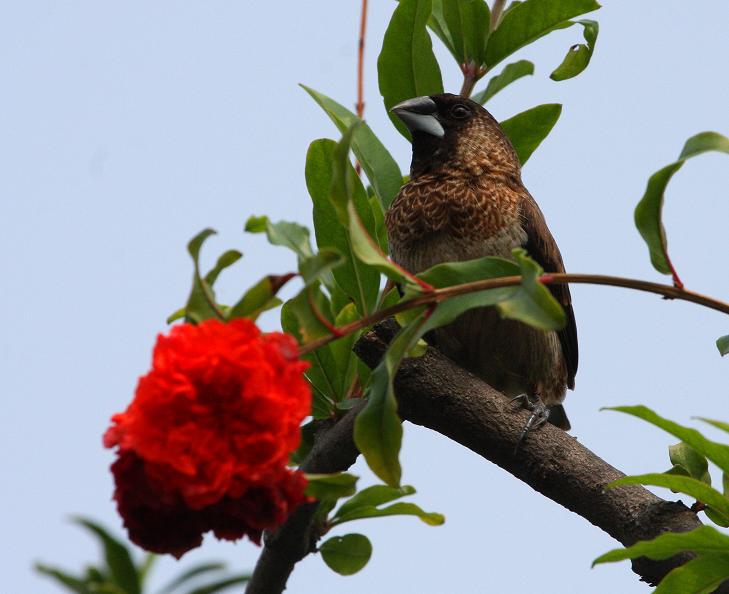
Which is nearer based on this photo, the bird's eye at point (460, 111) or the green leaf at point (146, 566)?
the green leaf at point (146, 566)

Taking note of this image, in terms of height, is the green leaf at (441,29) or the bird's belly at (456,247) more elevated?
the green leaf at (441,29)

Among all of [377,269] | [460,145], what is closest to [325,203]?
[377,269]

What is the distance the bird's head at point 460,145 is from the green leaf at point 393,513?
1.91 meters

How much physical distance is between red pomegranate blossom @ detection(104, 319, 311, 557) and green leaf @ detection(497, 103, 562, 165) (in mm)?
2009

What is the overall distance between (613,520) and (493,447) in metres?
0.32

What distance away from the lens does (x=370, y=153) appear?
2918mm

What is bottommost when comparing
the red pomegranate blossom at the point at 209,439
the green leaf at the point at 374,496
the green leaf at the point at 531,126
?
the red pomegranate blossom at the point at 209,439

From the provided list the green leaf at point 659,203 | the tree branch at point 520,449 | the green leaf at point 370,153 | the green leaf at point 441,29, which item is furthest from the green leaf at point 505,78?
the green leaf at point 659,203

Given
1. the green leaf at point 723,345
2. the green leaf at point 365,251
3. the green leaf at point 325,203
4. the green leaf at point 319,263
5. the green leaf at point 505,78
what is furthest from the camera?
the green leaf at point 505,78

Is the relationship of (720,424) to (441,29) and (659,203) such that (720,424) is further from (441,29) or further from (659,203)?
(441,29)

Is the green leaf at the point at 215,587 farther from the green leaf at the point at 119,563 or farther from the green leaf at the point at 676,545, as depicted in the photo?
the green leaf at the point at 676,545

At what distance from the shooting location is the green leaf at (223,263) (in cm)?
180

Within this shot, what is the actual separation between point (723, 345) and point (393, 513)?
81 centimetres

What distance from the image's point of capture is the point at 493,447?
270 cm
